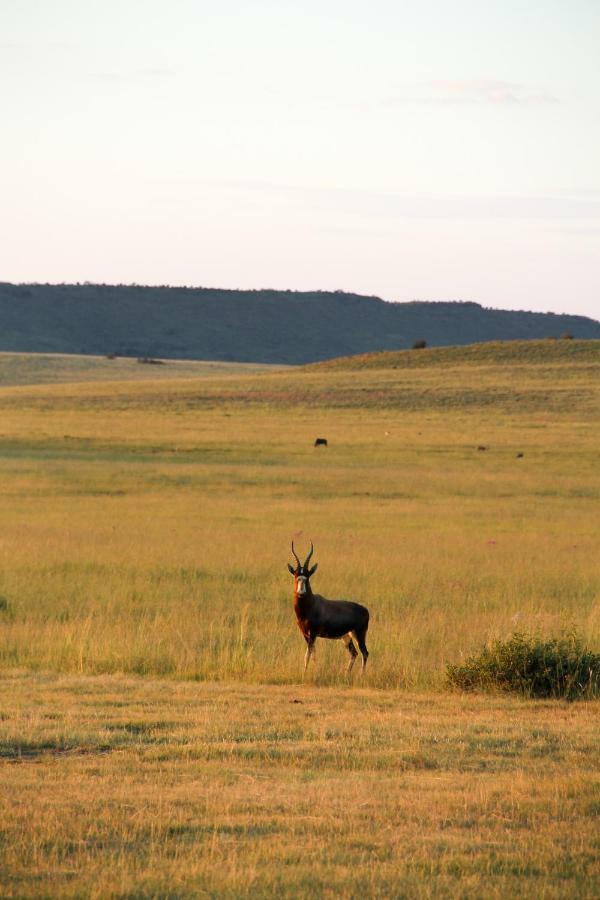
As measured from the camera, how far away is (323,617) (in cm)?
1290

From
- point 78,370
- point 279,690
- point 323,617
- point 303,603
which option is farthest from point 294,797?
point 78,370

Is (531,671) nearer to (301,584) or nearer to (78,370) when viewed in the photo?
(301,584)

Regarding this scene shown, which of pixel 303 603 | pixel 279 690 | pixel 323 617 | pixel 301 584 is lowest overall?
pixel 279 690

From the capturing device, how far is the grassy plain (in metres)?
7.02

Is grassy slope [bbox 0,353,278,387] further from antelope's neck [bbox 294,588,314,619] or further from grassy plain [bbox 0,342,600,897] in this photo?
antelope's neck [bbox 294,588,314,619]

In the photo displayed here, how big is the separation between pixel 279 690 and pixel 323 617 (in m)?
0.85

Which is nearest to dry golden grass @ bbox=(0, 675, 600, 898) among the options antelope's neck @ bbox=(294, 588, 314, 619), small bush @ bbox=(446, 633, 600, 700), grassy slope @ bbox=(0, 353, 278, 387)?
small bush @ bbox=(446, 633, 600, 700)

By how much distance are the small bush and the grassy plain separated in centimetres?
50

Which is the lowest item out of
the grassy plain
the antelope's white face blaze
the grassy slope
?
the grassy plain

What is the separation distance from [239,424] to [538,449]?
1735 cm

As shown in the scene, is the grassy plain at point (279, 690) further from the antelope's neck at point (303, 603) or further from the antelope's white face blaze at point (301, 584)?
the antelope's white face blaze at point (301, 584)

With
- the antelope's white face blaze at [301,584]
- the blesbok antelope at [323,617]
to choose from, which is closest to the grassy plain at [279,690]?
the blesbok antelope at [323,617]

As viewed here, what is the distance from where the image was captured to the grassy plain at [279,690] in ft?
23.0

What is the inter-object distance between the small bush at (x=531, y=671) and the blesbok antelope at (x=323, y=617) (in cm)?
98
